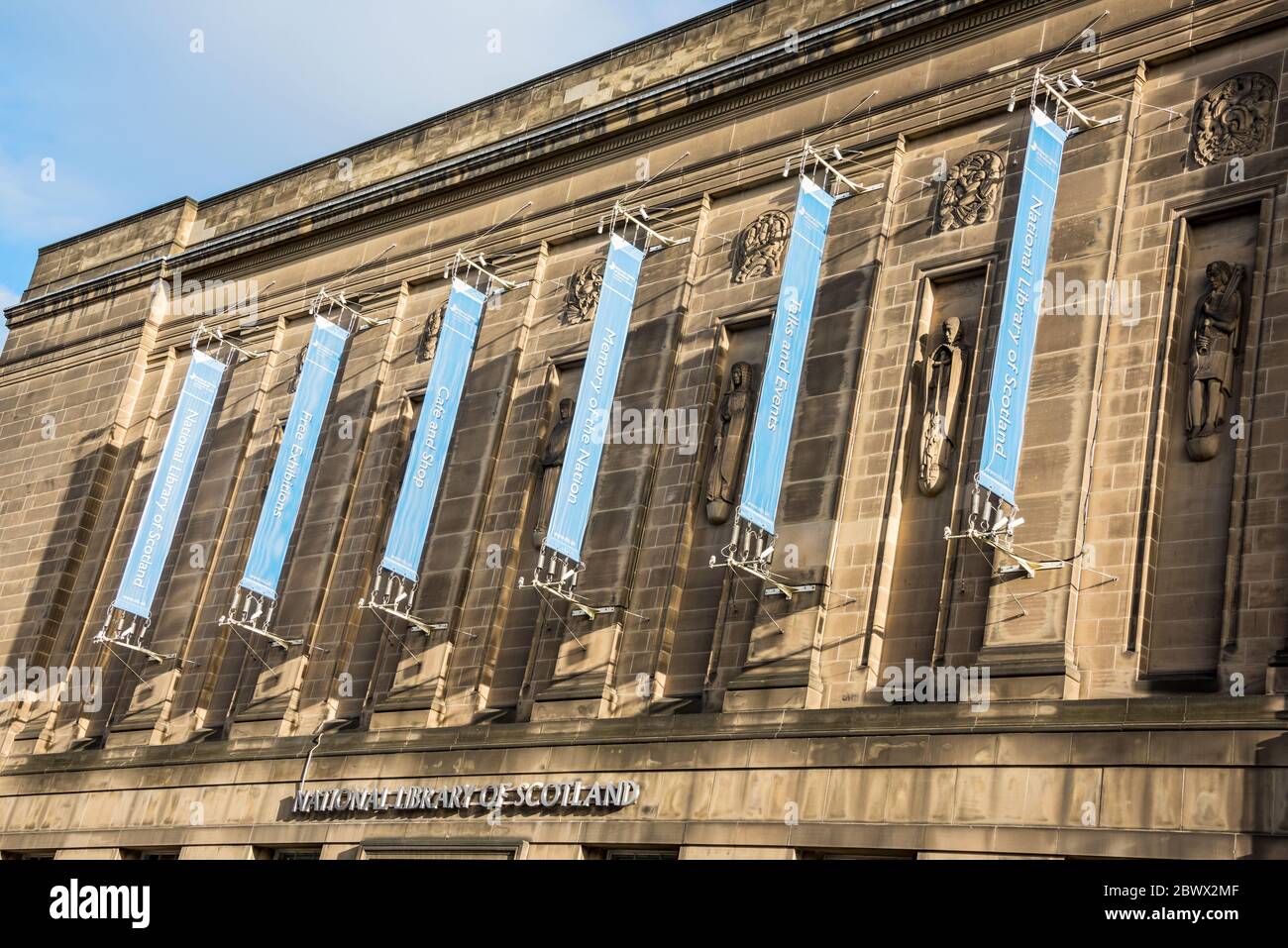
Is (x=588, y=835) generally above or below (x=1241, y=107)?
below

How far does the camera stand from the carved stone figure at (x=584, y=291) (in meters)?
33.1

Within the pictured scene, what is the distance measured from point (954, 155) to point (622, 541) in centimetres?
901

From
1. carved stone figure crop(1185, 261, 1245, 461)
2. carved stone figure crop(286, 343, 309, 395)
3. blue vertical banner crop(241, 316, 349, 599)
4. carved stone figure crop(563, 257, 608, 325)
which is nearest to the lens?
carved stone figure crop(1185, 261, 1245, 461)

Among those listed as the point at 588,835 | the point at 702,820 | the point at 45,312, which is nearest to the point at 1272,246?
the point at 702,820

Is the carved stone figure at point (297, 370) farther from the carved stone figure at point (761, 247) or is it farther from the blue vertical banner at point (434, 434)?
the carved stone figure at point (761, 247)

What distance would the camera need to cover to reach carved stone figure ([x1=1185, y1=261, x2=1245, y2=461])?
898 inches

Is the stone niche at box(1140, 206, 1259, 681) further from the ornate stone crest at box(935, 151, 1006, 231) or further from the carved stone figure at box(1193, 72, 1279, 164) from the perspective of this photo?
the ornate stone crest at box(935, 151, 1006, 231)

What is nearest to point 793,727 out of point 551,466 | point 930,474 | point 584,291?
point 930,474

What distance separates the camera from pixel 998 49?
28094 mm

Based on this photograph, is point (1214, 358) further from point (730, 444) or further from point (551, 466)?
point (551, 466)

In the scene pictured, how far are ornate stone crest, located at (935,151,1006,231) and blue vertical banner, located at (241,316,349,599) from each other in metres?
14.9

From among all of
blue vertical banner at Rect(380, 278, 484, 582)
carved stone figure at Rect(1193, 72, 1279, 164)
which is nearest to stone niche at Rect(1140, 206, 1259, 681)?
carved stone figure at Rect(1193, 72, 1279, 164)

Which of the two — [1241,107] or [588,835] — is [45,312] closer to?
[588,835]

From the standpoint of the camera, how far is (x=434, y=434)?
3250 centimetres
